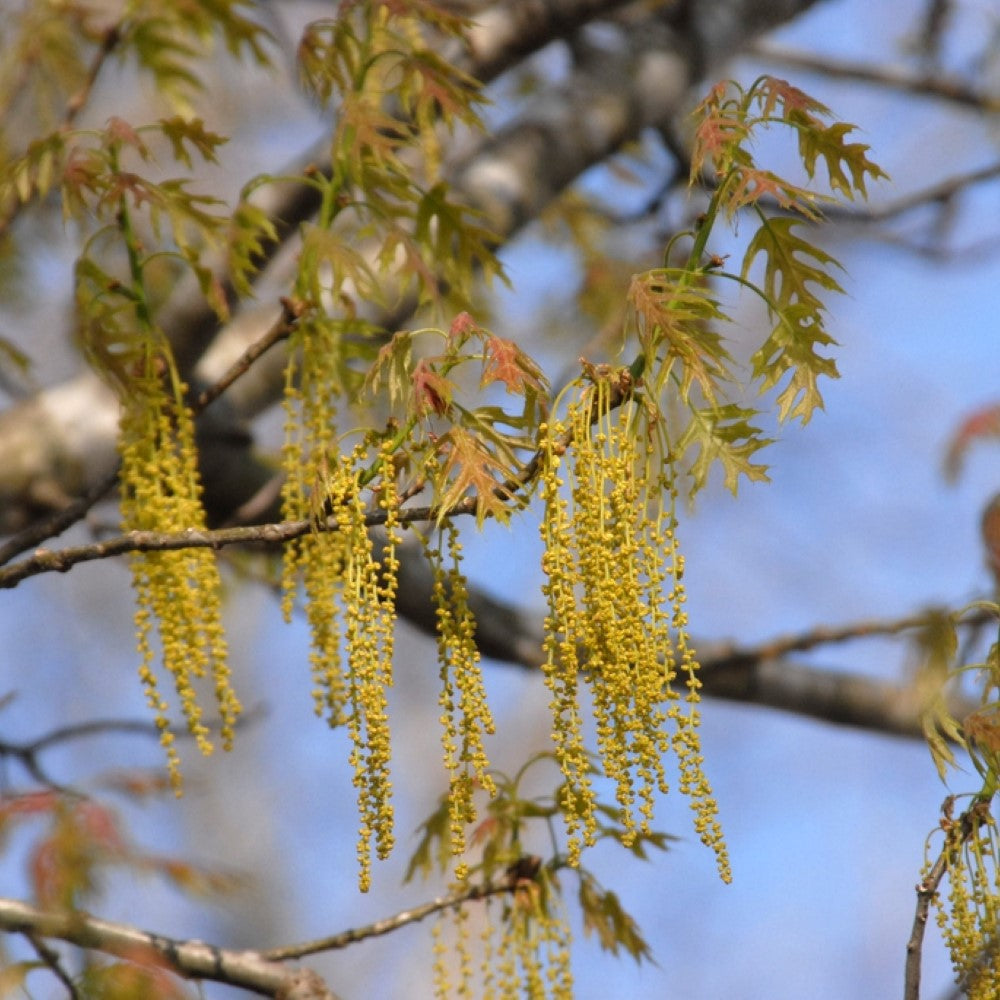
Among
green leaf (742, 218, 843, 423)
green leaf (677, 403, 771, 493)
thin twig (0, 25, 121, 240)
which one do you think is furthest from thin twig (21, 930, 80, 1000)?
thin twig (0, 25, 121, 240)

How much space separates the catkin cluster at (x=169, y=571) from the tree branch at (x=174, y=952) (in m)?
0.39

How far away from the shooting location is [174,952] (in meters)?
2.21

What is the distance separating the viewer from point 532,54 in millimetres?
3809

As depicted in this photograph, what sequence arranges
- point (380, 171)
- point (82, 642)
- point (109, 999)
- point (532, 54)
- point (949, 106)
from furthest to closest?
1. point (82, 642)
2. point (949, 106)
3. point (532, 54)
4. point (380, 171)
5. point (109, 999)

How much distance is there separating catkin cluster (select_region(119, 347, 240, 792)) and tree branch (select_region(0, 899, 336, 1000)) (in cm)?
39

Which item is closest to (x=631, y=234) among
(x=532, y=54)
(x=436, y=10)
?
(x=532, y=54)

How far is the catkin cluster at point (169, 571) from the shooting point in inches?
74.8

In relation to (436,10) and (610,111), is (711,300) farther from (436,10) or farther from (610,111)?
(610,111)

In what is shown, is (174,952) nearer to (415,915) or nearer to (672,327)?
(415,915)

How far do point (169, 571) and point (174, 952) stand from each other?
0.69m

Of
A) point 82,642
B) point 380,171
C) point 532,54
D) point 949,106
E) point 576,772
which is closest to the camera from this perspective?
point 576,772

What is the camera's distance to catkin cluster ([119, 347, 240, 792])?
1.90 m

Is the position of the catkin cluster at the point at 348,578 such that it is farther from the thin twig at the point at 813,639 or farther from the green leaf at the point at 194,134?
the thin twig at the point at 813,639

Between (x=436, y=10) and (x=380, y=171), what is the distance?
313 mm
